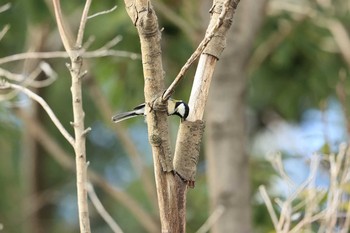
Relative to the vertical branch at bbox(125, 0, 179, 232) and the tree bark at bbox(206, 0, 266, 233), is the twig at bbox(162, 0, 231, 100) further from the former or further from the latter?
the tree bark at bbox(206, 0, 266, 233)

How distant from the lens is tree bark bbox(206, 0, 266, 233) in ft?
9.28

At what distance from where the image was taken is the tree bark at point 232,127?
2828mm

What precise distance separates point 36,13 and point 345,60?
152 centimetres

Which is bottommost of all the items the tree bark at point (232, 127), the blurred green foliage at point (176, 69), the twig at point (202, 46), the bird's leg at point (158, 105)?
the bird's leg at point (158, 105)

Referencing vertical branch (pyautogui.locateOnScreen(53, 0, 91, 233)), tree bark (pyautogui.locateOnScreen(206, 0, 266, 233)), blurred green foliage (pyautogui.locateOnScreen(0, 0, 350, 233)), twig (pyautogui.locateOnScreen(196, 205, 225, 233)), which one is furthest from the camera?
blurred green foliage (pyautogui.locateOnScreen(0, 0, 350, 233))

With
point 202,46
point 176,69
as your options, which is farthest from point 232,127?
point 202,46

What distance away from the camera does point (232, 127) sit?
2883 millimetres

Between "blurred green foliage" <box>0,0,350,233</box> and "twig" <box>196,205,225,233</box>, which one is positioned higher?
"blurred green foliage" <box>0,0,350,233</box>

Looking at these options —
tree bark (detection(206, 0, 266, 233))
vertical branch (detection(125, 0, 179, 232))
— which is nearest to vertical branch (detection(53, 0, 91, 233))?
vertical branch (detection(125, 0, 179, 232))

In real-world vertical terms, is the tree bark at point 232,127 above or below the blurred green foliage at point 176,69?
below

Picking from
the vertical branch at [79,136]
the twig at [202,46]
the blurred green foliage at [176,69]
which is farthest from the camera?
the blurred green foliage at [176,69]

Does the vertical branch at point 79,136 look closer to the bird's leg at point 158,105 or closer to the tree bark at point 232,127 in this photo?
the bird's leg at point 158,105

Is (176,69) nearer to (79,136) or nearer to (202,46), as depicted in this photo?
(79,136)

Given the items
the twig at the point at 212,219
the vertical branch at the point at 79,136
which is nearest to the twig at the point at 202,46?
the vertical branch at the point at 79,136
